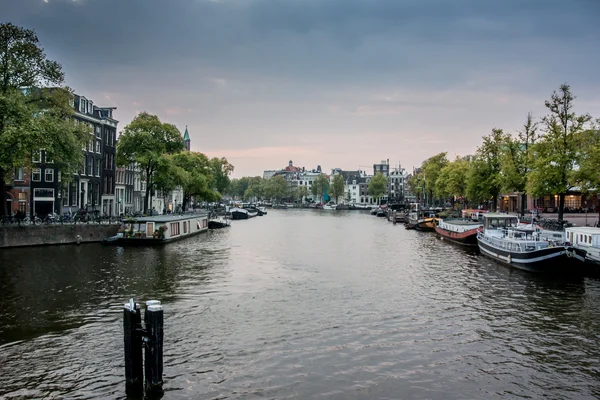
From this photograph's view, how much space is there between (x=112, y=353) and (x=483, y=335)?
15984mm

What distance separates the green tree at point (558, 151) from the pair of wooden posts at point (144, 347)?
161ft

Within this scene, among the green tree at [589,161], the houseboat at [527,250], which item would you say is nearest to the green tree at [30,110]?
the houseboat at [527,250]

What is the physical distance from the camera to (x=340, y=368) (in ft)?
60.7

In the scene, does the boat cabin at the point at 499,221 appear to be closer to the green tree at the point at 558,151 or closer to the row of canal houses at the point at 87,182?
the green tree at the point at 558,151

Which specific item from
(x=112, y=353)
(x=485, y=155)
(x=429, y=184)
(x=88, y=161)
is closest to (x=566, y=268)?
(x=112, y=353)

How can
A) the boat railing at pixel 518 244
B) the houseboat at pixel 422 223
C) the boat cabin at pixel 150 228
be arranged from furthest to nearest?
the houseboat at pixel 422 223 < the boat cabin at pixel 150 228 < the boat railing at pixel 518 244

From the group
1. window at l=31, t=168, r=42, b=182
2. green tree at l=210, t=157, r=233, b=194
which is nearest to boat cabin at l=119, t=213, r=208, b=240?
window at l=31, t=168, r=42, b=182

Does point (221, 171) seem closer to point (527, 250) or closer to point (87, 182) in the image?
point (87, 182)

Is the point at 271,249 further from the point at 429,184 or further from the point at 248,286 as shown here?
the point at 429,184

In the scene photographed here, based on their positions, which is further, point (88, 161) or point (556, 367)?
point (88, 161)

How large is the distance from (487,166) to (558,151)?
23997 mm

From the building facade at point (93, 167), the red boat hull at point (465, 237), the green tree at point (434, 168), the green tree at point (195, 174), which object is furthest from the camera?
the green tree at point (434, 168)

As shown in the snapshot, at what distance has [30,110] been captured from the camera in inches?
1825

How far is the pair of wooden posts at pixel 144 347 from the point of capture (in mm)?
15188
